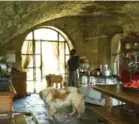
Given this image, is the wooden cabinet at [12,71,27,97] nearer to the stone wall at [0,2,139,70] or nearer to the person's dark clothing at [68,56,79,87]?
the stone wall at [0,2,139,70]

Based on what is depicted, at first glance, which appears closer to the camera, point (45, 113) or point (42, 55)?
point (45, 113)

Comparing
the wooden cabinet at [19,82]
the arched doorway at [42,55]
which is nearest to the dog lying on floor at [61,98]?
the wooden cabinet at [19,82]

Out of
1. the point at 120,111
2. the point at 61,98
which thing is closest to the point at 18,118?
the point at 120,111

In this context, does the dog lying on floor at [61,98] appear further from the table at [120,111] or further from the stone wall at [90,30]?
the stone wall at [90,30]

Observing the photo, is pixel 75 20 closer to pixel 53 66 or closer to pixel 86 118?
pixel 53 66

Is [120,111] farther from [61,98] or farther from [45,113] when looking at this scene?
[45,113]

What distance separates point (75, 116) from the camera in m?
7.18

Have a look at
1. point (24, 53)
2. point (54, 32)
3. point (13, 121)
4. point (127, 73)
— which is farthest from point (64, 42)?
point (13, 121)

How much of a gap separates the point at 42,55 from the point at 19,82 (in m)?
1.89

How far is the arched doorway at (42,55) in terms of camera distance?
1175cm

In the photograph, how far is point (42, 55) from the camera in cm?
1202

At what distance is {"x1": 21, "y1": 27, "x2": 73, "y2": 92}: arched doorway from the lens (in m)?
11.8

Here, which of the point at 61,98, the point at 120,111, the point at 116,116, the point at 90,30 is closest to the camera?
the point at 116,116


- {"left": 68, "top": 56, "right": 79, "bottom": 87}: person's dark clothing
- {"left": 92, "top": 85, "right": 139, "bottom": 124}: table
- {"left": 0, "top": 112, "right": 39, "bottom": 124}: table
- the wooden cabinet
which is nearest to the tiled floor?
the wooden cabinet
